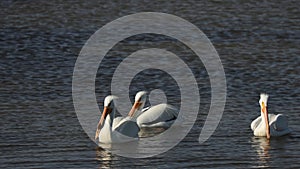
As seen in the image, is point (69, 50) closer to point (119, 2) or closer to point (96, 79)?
point (96, 79)

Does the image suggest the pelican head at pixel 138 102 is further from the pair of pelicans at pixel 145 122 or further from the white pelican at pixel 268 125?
the white pelican at pixel 268 125

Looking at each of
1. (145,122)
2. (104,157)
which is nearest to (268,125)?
(145,122)

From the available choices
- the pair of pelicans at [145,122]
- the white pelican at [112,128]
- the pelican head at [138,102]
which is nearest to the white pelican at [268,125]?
the pair of pelicans at [145,122]

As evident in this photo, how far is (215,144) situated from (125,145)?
1.17m

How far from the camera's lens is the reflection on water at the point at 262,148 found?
35.7 ft

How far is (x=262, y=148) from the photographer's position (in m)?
11.6

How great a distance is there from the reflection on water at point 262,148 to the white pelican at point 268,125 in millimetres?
102

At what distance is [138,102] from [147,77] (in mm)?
2145

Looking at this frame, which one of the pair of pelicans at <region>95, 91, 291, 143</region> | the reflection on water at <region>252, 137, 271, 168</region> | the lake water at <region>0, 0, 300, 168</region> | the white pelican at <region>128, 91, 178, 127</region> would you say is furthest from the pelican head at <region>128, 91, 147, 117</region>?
the reflection on water at <region>252, 137, 271, 168</region>

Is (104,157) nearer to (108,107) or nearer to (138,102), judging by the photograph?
(108,107)

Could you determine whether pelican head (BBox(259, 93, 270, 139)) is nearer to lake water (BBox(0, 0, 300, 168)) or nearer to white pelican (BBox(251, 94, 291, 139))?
white pelican (BBox(251, 94, 291, 139))

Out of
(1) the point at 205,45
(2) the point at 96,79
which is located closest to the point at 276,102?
(2) the point at 96,79

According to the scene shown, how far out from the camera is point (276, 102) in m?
13.9

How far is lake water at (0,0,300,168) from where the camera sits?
11.1 m
